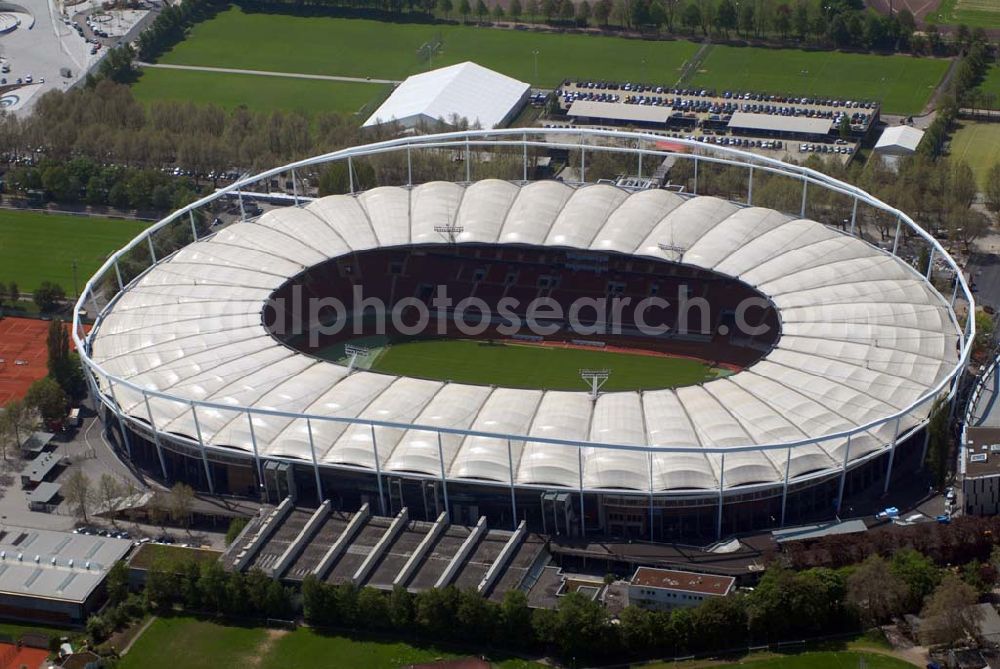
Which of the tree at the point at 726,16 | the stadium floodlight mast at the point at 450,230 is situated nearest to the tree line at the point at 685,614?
the stadium floodlight mast at the point at 450,230

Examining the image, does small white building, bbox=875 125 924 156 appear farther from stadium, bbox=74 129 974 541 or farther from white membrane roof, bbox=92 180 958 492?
white membrane roof, bbox=92 180 958 492

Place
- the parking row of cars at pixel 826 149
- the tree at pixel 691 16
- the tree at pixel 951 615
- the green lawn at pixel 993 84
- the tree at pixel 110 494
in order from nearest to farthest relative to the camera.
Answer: the tree at pixel 951 615
the tree at pixel 110 494
the parking row of cars at pixel 826 149
the green lawn at pixel 993 84
the tree at pixel 691 16

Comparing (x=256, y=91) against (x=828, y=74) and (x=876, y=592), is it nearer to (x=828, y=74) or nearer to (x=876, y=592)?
(x=828, y=74)

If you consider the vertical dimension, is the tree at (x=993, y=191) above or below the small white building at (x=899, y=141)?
below

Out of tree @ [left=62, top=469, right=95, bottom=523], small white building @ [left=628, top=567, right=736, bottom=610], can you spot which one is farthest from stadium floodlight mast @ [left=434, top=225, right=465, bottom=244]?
small white building @ [left=628, top=567, right=736, bottom=610]

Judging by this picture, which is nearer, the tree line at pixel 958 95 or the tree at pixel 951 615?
the tree at pixel 951 615

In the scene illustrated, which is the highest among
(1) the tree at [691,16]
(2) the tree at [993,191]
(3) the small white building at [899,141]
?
(1) the tree at [691,16]

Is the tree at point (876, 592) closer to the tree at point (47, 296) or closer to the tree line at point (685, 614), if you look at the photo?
the tree line at point (685, 614)
